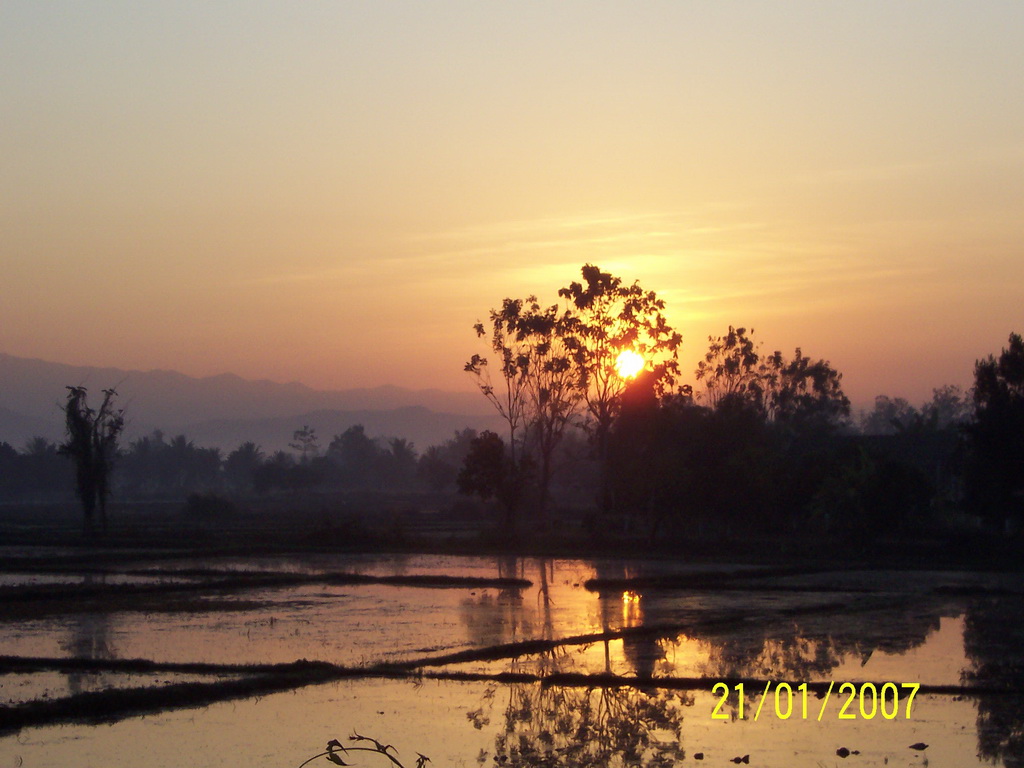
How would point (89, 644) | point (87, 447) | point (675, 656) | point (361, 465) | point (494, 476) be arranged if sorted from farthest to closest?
1. point (361, 465)
2. point (87, 447)
3. point (494, 476)
4. point (89, 644)
5. point (675, 656)

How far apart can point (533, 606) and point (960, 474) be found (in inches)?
1276

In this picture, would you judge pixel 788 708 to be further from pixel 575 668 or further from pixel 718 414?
pixel 718 414

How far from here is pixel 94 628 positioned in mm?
20844

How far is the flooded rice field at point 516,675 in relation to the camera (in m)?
11.3

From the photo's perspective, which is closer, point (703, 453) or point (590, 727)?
point (590, 727)

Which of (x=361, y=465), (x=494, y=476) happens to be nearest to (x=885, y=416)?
(x=361, y=465)

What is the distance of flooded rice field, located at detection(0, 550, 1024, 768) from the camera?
11258mm

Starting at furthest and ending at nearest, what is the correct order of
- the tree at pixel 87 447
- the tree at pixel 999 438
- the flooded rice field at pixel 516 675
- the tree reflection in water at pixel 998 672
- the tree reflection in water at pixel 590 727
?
1. the tree at pixel 87 447
2. the tree at pixel 999 438
3. the tree reflection in water at pixel 998 672
4. the flooded rice field at pixel 516 675
5. the tree reflection in water at pixel 590 727

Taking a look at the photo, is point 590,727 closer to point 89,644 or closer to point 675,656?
point 675,656

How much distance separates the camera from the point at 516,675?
15312mm

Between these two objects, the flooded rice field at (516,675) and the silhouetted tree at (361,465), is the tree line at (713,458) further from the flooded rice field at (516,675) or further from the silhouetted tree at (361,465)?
the silhouetted tree at (361,465)

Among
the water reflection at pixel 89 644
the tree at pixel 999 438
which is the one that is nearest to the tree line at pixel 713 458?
the tree at pixel 999 438

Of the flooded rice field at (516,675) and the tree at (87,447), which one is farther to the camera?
the tree at (87,447)

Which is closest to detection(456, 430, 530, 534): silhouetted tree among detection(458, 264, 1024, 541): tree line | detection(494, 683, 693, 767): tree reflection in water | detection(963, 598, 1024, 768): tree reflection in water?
detection(458, 264, 1024, 541): tree line
